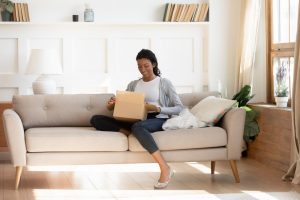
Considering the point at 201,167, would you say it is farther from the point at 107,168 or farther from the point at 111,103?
the point at 111,103

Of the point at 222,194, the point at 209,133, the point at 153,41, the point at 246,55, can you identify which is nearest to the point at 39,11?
the point at 153,41

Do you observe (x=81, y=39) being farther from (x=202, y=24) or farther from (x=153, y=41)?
(x=202, y=24)

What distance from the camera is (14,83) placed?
261 inches

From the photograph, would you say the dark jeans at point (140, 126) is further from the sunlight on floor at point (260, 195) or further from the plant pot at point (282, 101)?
the plant pot at point (282, 101)

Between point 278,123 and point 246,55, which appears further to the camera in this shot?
point 246,55

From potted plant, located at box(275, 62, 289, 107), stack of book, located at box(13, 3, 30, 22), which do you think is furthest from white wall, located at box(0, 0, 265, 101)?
potted plant, located at box(275, 62, 289, 107)

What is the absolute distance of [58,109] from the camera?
5.43 metres

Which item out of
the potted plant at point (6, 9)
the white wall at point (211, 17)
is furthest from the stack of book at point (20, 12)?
the white wall at point (211, 17)

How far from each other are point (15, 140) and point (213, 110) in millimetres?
1618

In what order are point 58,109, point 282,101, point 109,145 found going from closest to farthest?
point 109,145 → point 58,109 → point 282,101

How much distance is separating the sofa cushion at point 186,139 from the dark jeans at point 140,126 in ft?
0.24

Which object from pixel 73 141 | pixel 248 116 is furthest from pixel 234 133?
pixel 73 141

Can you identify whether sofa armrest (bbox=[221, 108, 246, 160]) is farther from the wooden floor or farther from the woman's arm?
the woman's arm

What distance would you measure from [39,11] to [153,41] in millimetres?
1286
